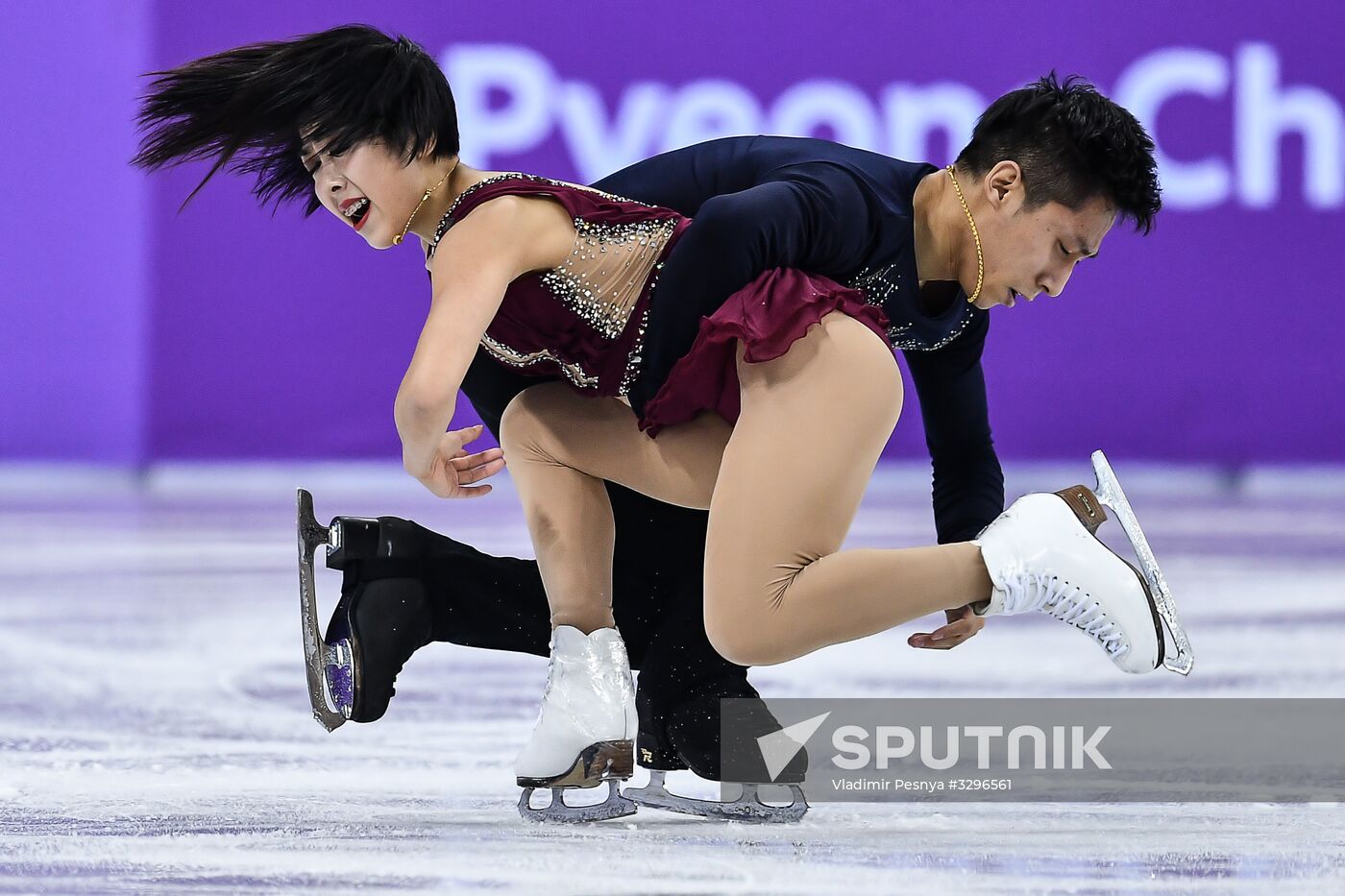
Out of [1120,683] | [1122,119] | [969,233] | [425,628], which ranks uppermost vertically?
[1122,119]

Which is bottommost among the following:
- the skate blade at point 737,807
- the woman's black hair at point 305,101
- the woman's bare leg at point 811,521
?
the skate blade at point 737,807

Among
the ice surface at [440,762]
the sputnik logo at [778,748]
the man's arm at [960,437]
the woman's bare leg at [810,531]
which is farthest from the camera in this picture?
the man's arm at [960,437]

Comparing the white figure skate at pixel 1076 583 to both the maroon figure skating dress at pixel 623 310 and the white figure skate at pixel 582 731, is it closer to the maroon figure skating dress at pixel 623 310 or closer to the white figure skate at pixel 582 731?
the maroon figure skating dress at pixel 623 310

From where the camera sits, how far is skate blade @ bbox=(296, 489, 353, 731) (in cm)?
203

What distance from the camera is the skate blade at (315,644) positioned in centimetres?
203

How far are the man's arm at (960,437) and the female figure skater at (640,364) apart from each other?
153 millimetres

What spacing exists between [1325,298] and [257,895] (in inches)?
222

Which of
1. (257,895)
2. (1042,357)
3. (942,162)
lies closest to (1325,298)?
(1042,357)

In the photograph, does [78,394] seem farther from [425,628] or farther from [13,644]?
[425,628]

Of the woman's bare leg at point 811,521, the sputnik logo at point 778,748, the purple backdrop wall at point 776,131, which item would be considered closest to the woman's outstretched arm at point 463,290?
the woman's bare leg at point 811,521

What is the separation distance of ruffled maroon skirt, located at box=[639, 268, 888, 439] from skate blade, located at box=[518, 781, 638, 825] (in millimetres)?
472

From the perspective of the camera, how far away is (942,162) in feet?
19.9

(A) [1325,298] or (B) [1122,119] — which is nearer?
(B) [1122,119]

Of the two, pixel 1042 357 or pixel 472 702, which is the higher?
pixel 1042 357
